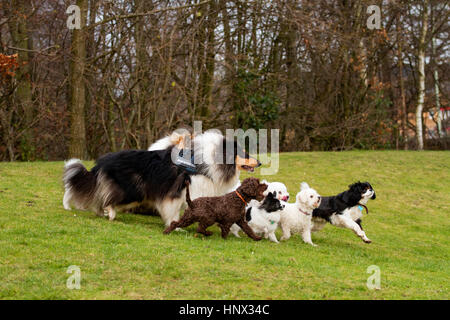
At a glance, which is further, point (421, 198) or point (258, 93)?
point (258, 93)

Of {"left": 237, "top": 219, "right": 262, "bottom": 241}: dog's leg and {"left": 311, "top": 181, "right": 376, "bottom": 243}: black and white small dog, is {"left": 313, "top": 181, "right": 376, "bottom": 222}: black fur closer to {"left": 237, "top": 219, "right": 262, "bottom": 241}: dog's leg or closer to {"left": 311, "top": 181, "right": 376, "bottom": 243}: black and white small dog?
{"left": 311, "top": 181, "right": 376, "bottom": 243}: black and white small dog

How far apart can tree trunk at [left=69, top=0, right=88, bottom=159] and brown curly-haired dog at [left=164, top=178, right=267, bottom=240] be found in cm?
1011

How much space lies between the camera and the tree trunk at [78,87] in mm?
15688

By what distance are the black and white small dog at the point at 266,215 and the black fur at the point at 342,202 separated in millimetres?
857

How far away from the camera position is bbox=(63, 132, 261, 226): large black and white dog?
762 cm

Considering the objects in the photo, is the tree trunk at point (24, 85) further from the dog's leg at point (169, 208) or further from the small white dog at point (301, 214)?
the small white dog at point (301, 214)

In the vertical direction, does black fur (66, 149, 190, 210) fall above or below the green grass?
above

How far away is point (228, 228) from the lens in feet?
23.9

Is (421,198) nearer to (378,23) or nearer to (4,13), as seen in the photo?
(378,23)

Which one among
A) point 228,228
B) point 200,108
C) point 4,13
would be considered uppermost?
point 4,13

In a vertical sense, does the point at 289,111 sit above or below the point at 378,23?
below

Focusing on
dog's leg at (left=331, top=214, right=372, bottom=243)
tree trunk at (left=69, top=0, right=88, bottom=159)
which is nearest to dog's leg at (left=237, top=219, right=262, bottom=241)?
dog's leg at (left=331, top=214, right=372, bottom=243)
